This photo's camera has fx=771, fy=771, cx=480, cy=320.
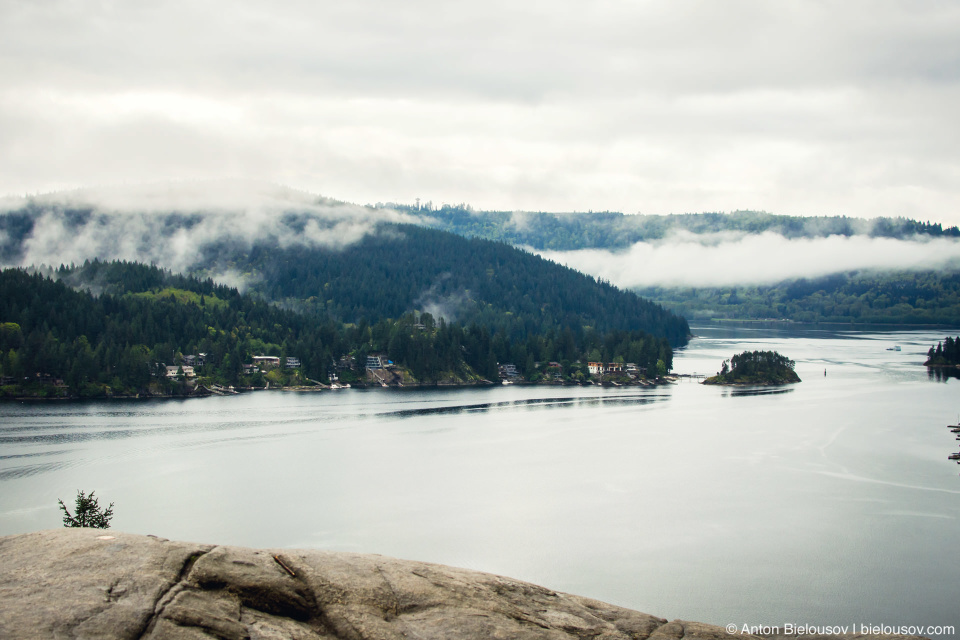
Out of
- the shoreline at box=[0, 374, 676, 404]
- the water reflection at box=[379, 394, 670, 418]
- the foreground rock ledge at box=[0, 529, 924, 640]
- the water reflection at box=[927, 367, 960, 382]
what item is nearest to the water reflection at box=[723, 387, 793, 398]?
the water reflection at box=[379, 394, 670, 418]

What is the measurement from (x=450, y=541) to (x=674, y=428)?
46015mm

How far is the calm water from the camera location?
34750 millimetres

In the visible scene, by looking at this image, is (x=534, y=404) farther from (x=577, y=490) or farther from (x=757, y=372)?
(x=577, y=490)

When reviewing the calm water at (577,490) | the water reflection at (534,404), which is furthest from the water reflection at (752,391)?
the calm water at (577,490)

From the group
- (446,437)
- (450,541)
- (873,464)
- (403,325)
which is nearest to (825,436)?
(873,464)

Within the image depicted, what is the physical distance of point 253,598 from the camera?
35.9 feet

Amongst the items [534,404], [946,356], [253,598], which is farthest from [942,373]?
[253,598]

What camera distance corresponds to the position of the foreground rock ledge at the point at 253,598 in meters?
9.83

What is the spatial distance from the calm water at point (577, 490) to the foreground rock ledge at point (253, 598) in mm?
Answer: 20312

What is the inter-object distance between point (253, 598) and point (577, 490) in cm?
4320

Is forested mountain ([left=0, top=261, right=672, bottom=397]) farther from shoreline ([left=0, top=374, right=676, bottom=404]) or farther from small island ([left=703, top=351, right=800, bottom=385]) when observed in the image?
small island ([left=703, top=351, right=800, bottom=385])

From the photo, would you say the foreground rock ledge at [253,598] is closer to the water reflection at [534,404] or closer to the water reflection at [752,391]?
the water reflection at [534,404]

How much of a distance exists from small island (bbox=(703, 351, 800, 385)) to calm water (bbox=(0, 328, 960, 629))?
27.0 meters

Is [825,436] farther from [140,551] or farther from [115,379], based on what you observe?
[115,379]
